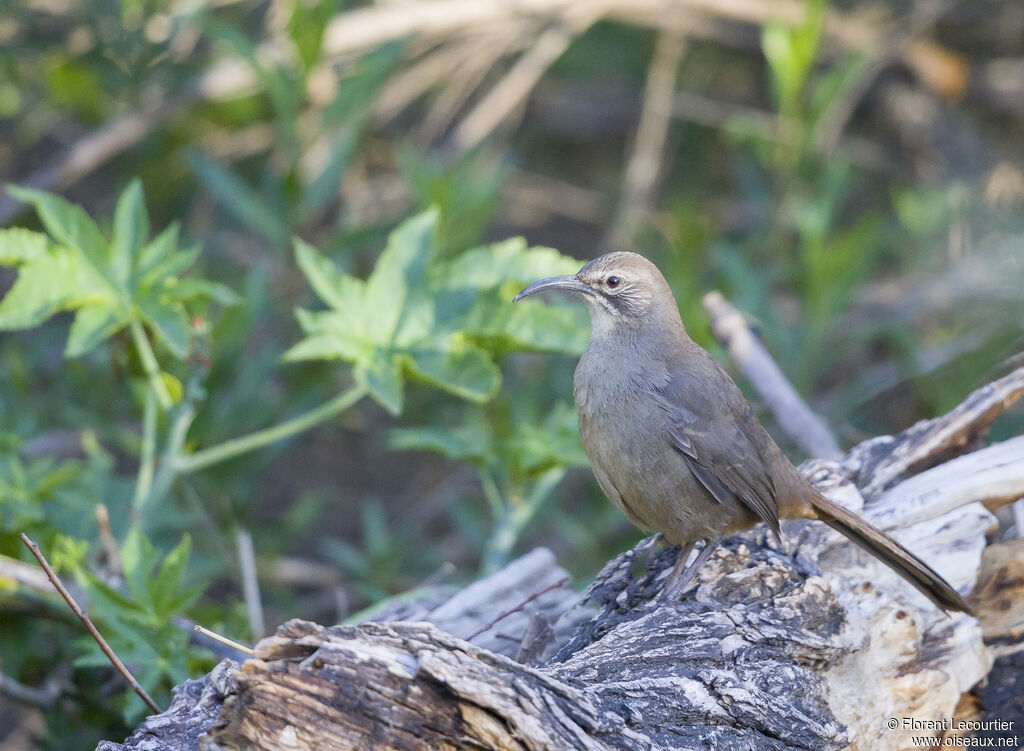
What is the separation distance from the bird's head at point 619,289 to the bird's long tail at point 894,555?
1.04 metres

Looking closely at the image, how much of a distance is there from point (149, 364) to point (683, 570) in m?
2.15

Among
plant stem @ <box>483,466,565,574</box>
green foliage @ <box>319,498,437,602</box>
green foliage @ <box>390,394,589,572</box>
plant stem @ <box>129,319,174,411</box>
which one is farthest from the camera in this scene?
green foliage @ <box>319,498,437,602</box>

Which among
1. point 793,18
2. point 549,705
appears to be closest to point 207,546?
point 549,705

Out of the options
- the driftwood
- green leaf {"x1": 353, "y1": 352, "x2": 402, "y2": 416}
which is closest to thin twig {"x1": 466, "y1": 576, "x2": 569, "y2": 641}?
the driftwood

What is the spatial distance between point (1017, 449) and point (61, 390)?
16.7 ft

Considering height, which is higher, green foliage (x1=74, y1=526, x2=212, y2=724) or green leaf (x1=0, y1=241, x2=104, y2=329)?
green leaf (x1=0, y1=241, x2=104, y2=329)

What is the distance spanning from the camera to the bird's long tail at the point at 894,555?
3506mm

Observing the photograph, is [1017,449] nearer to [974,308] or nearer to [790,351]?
[974,308]

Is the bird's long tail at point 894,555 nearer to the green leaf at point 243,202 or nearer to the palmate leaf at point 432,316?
the palmate leaf at point 432,316

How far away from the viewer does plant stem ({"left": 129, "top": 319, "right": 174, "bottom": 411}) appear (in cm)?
393

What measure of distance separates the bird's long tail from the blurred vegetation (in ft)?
3.41

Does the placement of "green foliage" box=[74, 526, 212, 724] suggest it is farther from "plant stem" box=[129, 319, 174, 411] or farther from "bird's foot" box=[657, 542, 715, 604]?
"bird's foot" box=[657, 542, 715, 604]

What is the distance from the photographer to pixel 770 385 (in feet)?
16.0

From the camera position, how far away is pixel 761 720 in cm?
299
